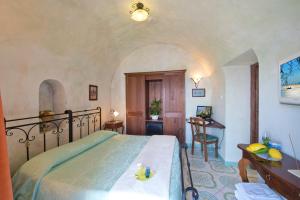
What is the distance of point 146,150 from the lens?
194cm

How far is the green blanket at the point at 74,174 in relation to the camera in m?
1.18

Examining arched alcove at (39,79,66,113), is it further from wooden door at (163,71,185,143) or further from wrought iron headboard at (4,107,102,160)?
wooden door at (163,71,185,143)

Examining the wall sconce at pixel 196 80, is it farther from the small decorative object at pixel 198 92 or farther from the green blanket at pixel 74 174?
the green blanket at pixel 74 174

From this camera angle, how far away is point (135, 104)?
4168 millimetres

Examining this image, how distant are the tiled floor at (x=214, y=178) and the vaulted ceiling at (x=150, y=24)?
200 cm

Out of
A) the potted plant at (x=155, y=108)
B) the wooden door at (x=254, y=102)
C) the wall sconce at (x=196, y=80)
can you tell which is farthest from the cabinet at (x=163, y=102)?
the wooden door at (x=254, y=102)

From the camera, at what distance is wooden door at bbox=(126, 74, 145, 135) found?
162 inches

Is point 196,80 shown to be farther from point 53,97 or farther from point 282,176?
point 53,97

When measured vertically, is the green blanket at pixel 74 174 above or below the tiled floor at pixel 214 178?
above

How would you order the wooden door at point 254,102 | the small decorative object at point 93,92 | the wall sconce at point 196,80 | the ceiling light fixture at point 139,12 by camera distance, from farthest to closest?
the wall sconce at point 196,80
the small decorative object at point 93,92
the wooden door at point 254,102
the ceiling light fixture at point 139,12

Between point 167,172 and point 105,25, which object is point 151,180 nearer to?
point 167,172

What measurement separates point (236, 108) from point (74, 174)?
111 inches

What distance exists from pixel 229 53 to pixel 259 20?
0.85 metres

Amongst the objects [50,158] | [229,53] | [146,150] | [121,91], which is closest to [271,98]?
[229,53]
